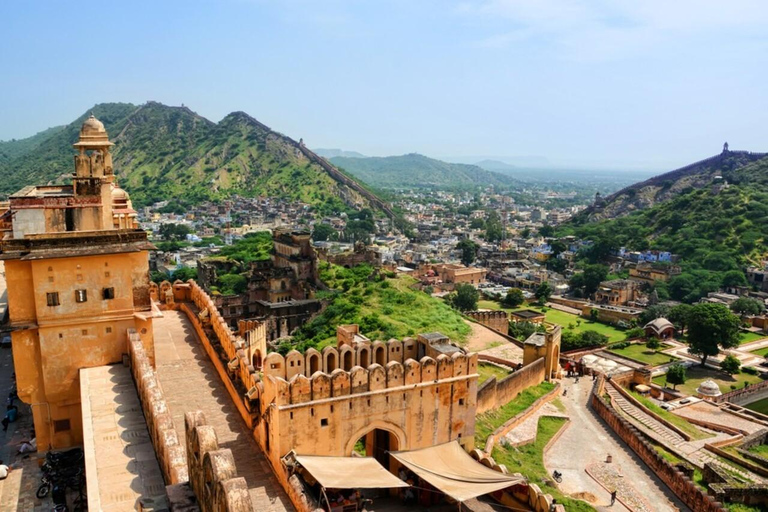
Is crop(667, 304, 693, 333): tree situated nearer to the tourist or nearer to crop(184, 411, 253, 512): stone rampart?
crop(184, 411, 253, 512): stone rampart

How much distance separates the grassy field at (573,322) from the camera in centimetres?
5832

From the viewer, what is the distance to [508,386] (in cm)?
3284

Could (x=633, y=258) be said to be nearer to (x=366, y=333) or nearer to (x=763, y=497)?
(x=366, y=333)

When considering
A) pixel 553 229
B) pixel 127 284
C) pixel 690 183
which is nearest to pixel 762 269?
pixel 553 229

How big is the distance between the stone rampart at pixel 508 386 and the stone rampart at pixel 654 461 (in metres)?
3.40

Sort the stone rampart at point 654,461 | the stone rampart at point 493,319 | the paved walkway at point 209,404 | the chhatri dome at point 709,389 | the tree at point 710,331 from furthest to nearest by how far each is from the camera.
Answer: the stone rampart at point 493,319, the tree at point 710,331, the chhatri dome at point 709,389, the stone rampart at point 654,461, the paved walkway at point 209,404

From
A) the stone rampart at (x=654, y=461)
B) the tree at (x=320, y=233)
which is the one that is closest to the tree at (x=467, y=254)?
the tree at (x=320, y=233)

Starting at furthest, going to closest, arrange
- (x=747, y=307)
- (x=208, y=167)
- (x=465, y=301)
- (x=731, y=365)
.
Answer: (x=208, y=167)
(x=465, y=301)
(x=747, y=307)
(x=731, y=365)

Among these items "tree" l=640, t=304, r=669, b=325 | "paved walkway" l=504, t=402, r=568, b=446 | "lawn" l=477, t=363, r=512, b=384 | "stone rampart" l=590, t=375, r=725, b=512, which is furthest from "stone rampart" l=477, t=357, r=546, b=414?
"tree" l=640, t=304, r=669, b=325

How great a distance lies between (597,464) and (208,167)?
488ft

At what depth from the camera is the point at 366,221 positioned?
12625cm

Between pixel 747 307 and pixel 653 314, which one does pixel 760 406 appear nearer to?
pixel 653 314

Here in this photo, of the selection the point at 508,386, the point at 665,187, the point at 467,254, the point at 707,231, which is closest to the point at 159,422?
the point at 508,386

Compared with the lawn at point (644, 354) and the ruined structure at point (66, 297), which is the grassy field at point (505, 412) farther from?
the ruined structure at point (66, 297)
